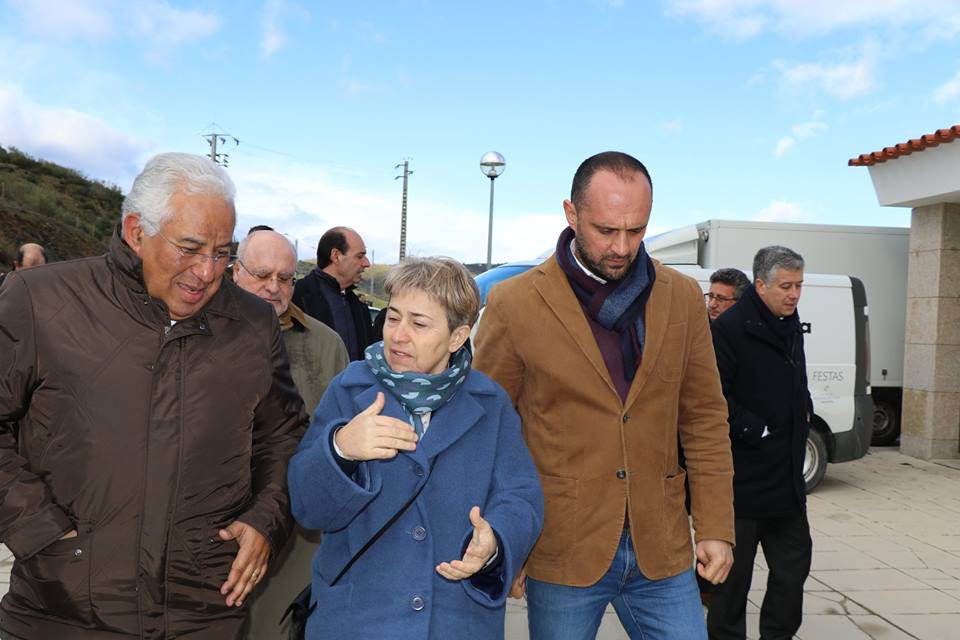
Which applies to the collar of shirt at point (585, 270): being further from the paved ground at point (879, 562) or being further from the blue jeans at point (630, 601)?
the paved ground at point (879, 562)

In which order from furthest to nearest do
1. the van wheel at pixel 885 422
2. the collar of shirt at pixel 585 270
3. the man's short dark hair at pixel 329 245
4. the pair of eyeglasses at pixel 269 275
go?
the van wheel at pixel 885 422
the man's short dark hair at pixel 329 245
the pair of eyeglasses at pixel 269 275
the collar of shirt at pixel 585 270

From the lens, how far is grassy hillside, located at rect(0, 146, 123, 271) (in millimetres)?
31547

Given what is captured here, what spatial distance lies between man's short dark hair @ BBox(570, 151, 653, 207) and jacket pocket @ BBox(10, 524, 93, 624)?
1812 millimetres

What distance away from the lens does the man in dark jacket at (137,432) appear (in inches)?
82.7

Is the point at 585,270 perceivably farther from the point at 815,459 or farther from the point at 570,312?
the point at 815,459

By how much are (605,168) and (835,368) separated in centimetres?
720

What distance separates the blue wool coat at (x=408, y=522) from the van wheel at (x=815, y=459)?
24.6ft

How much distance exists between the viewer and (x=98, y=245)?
3625cm

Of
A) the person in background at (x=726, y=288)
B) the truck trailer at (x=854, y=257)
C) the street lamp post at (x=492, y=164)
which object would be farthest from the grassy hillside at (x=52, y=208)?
→ the person in background at (x=726, y=288)

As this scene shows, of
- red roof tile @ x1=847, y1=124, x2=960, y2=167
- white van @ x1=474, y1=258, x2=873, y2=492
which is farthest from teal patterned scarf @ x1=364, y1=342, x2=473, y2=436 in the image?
red roof tile @ x1=847, y1=124, x2=960, y2=167

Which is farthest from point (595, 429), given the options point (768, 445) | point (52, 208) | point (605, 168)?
point (52, 208)

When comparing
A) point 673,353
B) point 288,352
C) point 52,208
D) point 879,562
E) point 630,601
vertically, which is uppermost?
point 52,208

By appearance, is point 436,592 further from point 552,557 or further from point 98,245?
point 98,245

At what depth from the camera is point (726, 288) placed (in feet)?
19.8
